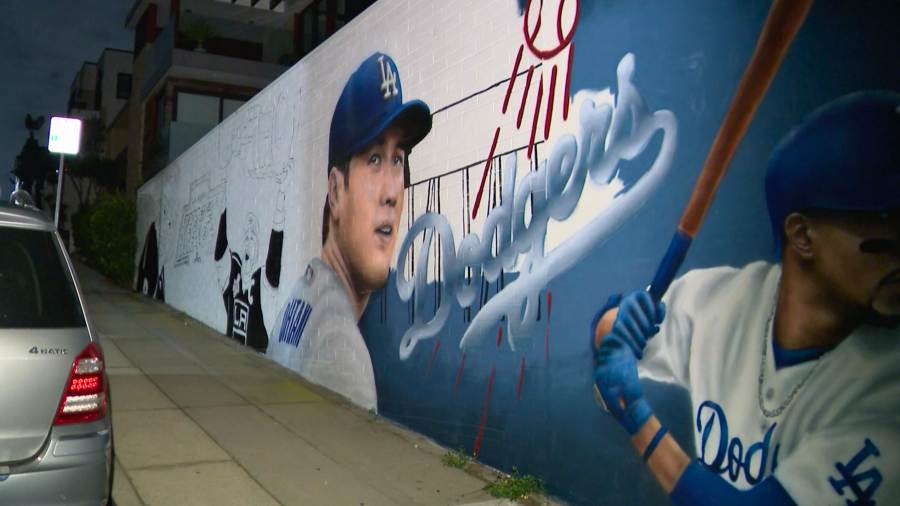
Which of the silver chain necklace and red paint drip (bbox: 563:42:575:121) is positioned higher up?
red paint drip (bbox: 563:42:575:121)

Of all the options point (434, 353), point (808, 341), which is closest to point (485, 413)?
point (434, 353)

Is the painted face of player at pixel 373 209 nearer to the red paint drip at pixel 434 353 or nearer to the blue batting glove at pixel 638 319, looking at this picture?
the red paint drip at pixel 434 353

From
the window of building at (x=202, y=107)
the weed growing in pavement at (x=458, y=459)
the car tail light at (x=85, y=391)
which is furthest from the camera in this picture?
the window of building at (x=202, y=107)

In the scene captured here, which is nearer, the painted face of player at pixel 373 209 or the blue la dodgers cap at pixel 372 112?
the blue la dodgers cap at pixel 372 112

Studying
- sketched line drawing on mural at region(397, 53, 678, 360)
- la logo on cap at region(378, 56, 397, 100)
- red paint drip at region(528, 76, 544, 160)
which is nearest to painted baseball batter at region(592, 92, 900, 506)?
sketched line drawing on mural at region(397, 53, 678, 360)

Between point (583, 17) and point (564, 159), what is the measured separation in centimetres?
103

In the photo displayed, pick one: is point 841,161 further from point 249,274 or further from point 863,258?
point 249,274

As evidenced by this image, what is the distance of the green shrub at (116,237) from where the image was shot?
18.3 metres

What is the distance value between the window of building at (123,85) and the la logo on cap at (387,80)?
3505cm

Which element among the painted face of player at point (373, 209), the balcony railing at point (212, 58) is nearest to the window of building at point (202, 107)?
the balcony railing at point (212, 58)

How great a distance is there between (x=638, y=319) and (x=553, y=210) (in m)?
1.11

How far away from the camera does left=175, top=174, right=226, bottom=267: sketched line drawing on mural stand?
12930 millimetres

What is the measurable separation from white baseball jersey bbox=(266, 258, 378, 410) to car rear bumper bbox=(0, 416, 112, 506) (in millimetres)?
4187

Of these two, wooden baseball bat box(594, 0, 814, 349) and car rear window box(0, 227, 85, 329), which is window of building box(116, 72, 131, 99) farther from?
wooden baseball bat box(594, 0, 814, 349)
